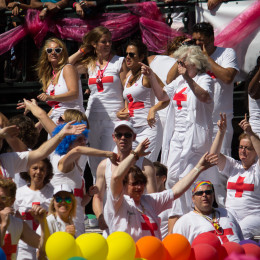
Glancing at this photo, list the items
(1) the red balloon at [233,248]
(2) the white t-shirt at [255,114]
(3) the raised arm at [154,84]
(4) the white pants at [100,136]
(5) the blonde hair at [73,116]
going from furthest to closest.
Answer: (4) the white pants at [100,136] → (2) the white t-shirt at [255,114] → (3) the raised arm at [154,84] → (5) the blonde hair at [73,116] → (1) the red balloon at [233,248]

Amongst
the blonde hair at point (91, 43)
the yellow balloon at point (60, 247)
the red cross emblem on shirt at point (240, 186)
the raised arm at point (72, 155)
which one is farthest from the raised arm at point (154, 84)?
the yellow balloon at point (60, 247)

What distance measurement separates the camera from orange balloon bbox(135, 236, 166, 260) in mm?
6121

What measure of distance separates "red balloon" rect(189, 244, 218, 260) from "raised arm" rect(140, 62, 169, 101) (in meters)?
2.37

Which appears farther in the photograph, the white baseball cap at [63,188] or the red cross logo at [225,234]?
the red cross logo at [225,234]

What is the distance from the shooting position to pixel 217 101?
342 inches

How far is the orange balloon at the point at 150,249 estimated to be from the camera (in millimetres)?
6121

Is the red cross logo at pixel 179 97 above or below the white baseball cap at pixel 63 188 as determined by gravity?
above

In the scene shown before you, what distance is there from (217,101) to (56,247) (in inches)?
132

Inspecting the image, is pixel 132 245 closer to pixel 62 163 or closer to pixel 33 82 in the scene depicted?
pixel 62 163

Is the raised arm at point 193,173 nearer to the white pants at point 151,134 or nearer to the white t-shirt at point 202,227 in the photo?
the white t-shirt at point 202,227

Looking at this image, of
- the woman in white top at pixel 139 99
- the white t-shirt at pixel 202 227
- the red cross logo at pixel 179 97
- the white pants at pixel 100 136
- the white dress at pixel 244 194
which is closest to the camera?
the white t-shirt at pixel 202 227

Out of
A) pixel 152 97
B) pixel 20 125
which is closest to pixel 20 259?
pixel 20 125

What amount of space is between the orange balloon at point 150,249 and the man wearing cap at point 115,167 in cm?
79

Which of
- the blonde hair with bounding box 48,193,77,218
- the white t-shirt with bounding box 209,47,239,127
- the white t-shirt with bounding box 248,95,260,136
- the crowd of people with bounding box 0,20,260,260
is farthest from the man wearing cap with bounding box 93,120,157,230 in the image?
the white t-shirt with bounding box 248,95,260,136
